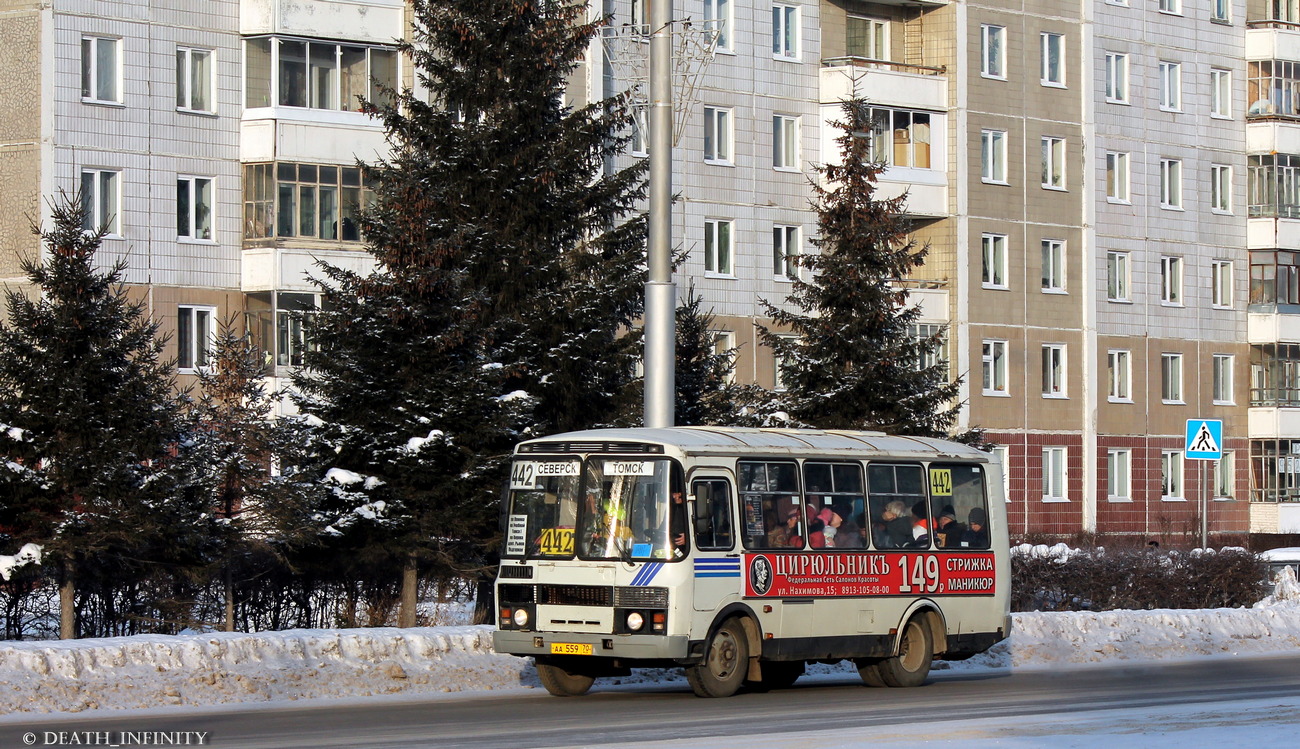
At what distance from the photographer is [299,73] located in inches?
1759

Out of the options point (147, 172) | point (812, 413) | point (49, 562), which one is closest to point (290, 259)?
point (147, 172)

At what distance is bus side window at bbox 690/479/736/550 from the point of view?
19.5 metres

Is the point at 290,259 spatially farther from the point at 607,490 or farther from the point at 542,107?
the point at 607,490

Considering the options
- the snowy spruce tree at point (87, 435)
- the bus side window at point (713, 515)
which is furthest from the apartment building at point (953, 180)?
the bus side window at point (713, 515)

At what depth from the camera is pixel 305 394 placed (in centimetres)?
2566

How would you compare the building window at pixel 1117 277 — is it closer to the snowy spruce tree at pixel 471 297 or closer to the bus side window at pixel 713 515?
the snowy spruce tree at pixel 471 297

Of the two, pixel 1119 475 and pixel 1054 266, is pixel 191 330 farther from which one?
pixel 1119 475

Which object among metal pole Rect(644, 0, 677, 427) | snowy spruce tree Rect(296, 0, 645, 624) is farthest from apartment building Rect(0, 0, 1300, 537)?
metal pole Rect(644, 0, 677, 427)

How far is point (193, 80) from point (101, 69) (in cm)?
219

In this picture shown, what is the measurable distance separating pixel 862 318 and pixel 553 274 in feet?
18.8

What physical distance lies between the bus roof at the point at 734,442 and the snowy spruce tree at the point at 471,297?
4.27 metres

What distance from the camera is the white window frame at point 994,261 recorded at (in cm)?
5816

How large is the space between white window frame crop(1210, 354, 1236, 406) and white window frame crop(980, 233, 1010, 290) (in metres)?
10.5

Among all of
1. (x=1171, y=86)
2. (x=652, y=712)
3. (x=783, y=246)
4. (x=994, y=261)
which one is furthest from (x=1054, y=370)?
(x=652, y=712)
